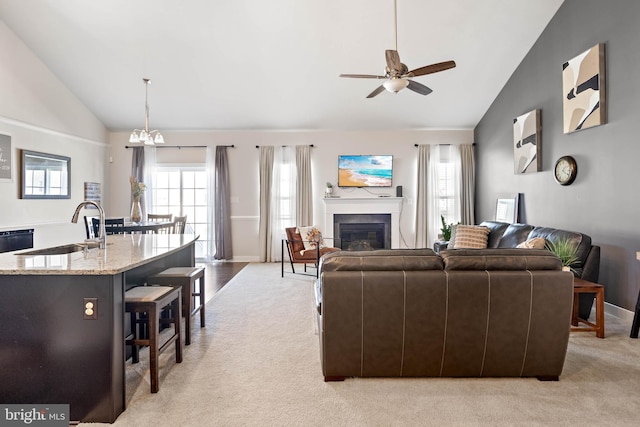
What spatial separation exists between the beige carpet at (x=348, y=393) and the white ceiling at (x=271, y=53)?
13.5 ft

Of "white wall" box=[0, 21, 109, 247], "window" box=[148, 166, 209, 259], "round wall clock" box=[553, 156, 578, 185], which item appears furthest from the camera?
"window" box=[148, 166, 209, 259]

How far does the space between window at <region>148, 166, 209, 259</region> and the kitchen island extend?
555 cm

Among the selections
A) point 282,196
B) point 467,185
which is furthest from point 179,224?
point 467,185

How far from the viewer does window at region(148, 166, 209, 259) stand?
7496 millimetres

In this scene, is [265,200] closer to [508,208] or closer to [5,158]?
[5,158]

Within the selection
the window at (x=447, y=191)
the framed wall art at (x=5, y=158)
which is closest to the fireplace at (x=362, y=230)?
the window at (x=447, y=191)

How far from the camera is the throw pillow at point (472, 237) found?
17.0 ft

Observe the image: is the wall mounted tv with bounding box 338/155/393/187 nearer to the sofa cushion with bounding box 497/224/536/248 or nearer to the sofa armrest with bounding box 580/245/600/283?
the sofa cushion with bounding box 497/224/536/248

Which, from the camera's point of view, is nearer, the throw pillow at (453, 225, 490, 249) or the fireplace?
the throw pillow at (453, 225, 490, 249)

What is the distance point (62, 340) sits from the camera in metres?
Result: 1.97

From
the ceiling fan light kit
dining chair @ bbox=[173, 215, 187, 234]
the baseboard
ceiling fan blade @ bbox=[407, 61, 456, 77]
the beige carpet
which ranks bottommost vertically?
the beige carpet

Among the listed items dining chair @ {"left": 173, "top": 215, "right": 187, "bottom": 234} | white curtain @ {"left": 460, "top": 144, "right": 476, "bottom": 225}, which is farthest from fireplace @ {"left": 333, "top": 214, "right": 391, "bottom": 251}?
dining chair @ {"left": 173, "top": 215, "right": 187, "bottom": 234}

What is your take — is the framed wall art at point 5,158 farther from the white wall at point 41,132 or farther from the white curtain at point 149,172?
the white curtain at point 149,172

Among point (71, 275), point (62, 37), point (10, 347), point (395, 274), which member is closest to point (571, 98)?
point (395, 274)
